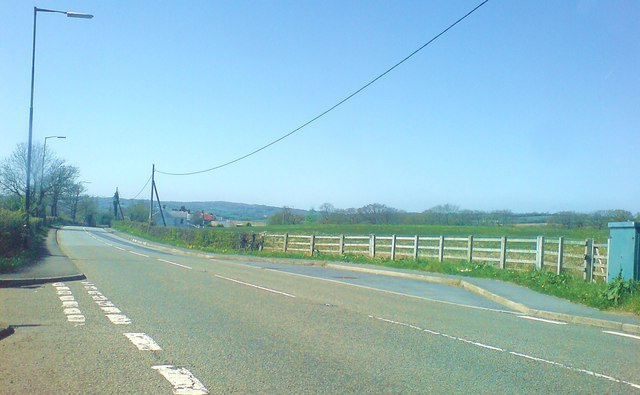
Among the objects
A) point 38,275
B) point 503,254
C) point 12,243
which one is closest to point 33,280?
point 38,275

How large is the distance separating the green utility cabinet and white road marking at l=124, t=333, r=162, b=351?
1219 cm

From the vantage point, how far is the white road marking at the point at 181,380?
663 cm

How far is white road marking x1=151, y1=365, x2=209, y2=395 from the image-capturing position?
663 centimetres

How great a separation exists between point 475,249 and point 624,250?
462 inches

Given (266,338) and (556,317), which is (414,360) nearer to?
(266,338)

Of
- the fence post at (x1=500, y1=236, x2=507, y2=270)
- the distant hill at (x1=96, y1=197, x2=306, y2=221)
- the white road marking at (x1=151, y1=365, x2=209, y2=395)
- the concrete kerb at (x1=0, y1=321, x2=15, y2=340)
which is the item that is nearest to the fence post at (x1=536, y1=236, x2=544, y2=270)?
the fence post at (x1=500, y1=236, x2=507, y2=270)

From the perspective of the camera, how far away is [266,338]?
9.88m

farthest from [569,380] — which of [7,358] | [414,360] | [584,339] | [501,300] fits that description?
[501,300]

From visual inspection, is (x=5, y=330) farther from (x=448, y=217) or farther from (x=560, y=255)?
(x=448, y=217)

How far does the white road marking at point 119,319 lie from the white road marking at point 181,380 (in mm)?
3753

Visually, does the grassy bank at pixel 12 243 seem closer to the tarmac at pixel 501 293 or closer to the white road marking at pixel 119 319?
the tarmac at pixel 501 293

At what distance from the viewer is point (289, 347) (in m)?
9.21

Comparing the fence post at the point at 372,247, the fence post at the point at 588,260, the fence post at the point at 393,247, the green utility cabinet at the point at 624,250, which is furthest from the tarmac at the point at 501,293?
the fence post at the point at 372,247

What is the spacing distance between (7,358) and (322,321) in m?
5.49
